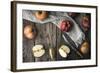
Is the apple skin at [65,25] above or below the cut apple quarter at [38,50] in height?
above

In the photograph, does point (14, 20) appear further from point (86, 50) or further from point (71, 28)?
point (86, 50)

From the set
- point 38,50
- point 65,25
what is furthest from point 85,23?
point 38,50

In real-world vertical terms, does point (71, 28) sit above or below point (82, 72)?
above

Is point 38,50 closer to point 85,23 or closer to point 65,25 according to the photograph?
point 65,25

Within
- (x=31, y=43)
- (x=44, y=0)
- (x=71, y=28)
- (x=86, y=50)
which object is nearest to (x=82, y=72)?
(x=86, y=50)

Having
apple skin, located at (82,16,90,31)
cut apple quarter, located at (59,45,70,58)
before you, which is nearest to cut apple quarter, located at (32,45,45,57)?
cut apple quarter, located at (59,45,70,58)

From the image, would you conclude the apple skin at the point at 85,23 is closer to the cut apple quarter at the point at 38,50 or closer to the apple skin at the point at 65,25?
the apple skin at the point at 65,25

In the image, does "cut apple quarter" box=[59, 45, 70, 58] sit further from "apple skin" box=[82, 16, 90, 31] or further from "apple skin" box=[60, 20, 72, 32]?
"apple skin" box=[82, 16, 90, 31]

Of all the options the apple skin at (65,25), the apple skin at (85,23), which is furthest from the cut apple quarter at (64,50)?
the apple skin at (85,23)
